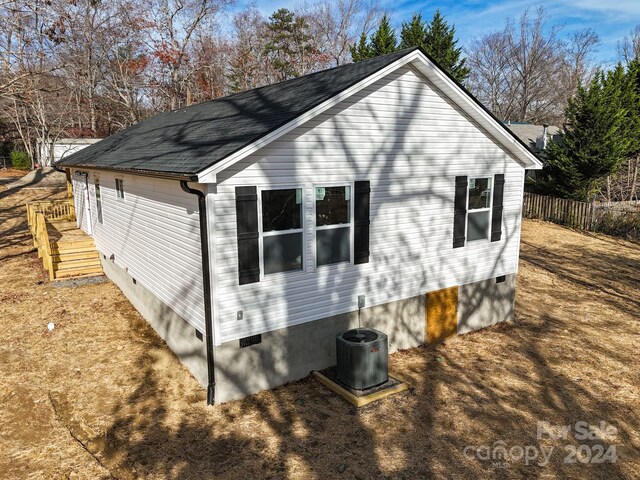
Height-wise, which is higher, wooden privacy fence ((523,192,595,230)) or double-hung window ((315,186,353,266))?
double-hung window ((315,186,353,266))

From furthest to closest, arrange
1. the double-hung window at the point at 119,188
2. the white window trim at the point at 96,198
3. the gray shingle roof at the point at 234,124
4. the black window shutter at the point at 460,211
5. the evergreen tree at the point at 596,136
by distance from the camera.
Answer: the evergreen tree at the point at 596,136
the white window trim at the point at 96,198
the double-hung window at the point at 119,188
the black window shutter at the point at 460,211
the gray shingle roof at the point at 234,124

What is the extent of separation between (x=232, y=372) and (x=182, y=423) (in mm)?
1104

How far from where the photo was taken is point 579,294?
14609mm

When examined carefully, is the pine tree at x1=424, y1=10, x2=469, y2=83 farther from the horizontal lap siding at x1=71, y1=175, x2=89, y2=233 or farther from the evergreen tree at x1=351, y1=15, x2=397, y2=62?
the horizontal lap siding at x1=71, y1=175, x2=89, y2=233

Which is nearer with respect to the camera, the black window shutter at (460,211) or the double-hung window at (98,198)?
the black window shutter at (460,211)

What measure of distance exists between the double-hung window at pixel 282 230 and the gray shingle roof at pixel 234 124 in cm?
114

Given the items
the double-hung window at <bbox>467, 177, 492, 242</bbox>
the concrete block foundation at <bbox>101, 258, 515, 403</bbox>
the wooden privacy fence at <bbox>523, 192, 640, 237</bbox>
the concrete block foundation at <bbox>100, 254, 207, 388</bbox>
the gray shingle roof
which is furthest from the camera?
the wooden privacy fence at <bbox>523, 192, 640, 237</bbox>

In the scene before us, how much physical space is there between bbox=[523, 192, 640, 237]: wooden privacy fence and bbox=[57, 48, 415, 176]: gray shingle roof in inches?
750

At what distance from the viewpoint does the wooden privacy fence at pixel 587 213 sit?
23.1 meters

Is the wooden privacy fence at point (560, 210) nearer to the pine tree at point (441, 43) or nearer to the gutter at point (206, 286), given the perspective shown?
the pine tree at point (441, 43)

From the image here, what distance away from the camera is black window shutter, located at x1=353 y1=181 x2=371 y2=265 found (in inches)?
349

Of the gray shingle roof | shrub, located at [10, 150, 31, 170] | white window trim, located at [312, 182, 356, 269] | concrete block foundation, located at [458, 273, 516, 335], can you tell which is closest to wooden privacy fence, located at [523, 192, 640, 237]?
concrete block foundation, located at [458, 273, 516, 335]

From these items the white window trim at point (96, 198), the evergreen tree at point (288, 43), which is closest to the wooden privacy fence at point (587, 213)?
the white window trim at point (96, 198)

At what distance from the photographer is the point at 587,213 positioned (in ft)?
77.7
